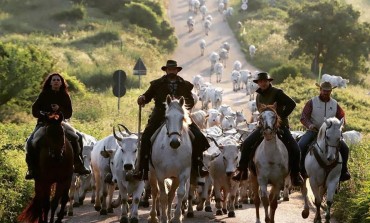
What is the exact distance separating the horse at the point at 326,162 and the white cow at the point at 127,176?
341 centimetres

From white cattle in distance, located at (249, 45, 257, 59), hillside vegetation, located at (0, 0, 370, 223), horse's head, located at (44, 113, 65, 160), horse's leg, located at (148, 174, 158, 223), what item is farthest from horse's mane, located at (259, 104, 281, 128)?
white cattle in distance, located at (249, 45, 257, 59)

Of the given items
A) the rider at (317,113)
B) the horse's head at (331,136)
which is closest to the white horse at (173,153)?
the horse's head at (331,136)

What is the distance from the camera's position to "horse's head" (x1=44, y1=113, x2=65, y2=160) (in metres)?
13.8

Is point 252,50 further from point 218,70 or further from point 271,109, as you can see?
point 271,109

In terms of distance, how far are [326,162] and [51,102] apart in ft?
17.9

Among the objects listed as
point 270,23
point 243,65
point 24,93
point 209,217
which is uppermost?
point 270,23

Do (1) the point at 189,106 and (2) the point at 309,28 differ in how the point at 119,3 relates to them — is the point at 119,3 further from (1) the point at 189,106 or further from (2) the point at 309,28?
(1) the point at 189,106

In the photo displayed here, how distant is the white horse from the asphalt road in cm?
223

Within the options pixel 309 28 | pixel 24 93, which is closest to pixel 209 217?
pixel 24 93

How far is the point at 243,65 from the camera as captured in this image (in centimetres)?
6450

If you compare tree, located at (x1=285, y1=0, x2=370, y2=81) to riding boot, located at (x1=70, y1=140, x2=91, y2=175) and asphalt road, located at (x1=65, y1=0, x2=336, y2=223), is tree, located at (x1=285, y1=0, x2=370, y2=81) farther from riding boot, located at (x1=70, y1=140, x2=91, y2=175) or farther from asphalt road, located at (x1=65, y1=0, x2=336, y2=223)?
riding boot, located at (x1=70, y1=140, x2=91, y2=175)

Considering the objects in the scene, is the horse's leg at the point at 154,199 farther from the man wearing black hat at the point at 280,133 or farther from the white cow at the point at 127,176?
the man wearing black hat at the point at 280,133

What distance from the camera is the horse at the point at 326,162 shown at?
50.7 feet

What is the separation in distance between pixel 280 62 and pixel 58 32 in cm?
1843
